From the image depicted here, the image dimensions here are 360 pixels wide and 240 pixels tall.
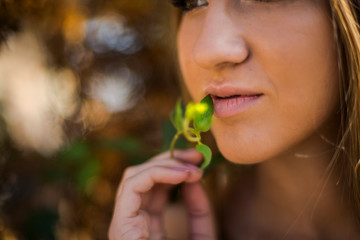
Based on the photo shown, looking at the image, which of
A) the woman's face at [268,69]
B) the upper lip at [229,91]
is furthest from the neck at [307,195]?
the upper lip at [229,91]

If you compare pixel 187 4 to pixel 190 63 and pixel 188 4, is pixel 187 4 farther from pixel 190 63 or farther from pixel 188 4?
pixel 190 63

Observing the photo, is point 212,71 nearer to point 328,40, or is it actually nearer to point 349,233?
point 328,40

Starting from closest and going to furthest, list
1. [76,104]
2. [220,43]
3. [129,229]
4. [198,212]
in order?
[220,43] < [129,229] < [198,212] < [76,104]

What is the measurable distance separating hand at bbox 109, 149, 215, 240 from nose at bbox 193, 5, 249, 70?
0.83 feet

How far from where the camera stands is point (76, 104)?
1.42m

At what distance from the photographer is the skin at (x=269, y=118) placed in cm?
75

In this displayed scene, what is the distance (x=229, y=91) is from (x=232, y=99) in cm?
3

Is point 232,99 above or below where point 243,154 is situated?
above

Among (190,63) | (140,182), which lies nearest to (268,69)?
(190,63)

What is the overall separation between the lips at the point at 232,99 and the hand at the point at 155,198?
0.51 feet

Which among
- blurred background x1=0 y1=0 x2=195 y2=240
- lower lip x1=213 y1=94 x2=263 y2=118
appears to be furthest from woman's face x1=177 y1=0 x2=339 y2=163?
blurred background x1=0 y1=0 x2=195 y2=240

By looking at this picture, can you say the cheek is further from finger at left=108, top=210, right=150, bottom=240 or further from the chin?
finger at left=108, top=210, right=150, bottom=240

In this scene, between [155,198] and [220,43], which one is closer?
[220,43]

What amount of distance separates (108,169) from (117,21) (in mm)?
602
